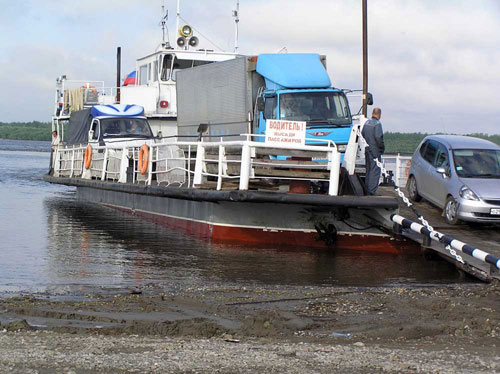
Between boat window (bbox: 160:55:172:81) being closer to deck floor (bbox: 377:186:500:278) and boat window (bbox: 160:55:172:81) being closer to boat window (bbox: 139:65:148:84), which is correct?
boat window (bbox: 139:65:148:84)

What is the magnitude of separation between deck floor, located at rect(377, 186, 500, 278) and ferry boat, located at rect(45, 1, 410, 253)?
94 centimetres

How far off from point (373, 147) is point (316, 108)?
3.17 m

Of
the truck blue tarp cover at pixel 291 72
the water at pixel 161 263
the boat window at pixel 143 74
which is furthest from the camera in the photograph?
the boat window at pixel 143 74

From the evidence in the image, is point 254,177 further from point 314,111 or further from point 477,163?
point 477,163

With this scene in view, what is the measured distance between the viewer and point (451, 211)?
1309cm

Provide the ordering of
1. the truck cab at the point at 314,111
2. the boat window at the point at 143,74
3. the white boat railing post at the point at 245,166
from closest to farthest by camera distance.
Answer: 1. the white boat railing post at the point at 245,166
2. the truck cab at the point at 314,111
3. the boat window at the point at 143,74

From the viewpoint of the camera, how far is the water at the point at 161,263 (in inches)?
385

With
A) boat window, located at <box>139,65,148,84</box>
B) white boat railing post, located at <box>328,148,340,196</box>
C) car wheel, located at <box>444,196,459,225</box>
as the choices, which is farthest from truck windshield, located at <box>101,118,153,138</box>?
car wheel, located at <box>444,196,459,225</box>

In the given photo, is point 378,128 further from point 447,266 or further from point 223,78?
point 223,78

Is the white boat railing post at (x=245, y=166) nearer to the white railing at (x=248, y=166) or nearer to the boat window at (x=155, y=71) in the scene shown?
the white railing at (x=248, y=166)

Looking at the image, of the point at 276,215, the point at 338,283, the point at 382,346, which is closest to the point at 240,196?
the point at 276,215

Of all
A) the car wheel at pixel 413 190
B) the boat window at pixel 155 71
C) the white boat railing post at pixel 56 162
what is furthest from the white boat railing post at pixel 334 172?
the white boat railing post at pixel 56 162

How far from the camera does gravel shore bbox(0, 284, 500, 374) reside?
529cm

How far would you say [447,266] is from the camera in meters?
11.9
